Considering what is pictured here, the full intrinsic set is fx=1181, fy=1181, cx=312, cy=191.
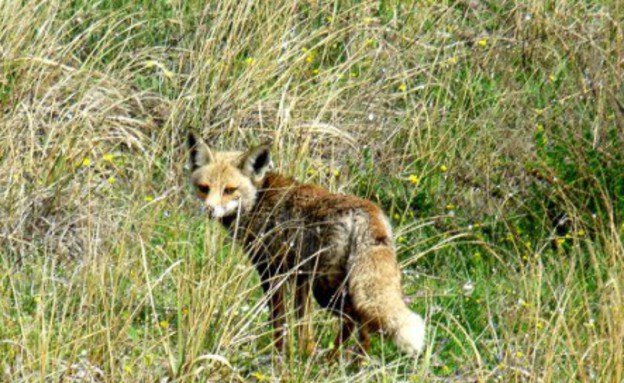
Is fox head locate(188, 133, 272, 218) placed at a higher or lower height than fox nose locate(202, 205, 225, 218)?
higher

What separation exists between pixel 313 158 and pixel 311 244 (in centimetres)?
190

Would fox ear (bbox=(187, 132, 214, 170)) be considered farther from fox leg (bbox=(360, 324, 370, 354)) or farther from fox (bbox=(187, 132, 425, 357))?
fox leg (bbox=(360, 324, 370, 354))

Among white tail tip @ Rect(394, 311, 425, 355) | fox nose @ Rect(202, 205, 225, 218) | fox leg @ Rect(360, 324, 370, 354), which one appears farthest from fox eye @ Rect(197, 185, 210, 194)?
white tail tip @ Rect(394, 311, 425, 355)

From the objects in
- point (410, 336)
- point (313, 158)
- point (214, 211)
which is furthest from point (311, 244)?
point (313, 158)

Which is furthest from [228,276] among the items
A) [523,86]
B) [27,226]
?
[523,86]

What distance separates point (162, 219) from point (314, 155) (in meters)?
1.32

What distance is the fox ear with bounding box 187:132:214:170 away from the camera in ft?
20.4

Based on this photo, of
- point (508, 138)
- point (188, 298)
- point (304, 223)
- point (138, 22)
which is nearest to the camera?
point (188, 298)

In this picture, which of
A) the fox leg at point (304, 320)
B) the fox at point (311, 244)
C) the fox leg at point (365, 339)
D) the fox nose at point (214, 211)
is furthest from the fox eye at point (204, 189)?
the fox leg at point (365, 339)

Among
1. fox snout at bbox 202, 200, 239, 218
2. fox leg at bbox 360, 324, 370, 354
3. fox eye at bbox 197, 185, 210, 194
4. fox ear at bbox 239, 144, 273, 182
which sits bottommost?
fox leg at bbox 360, 324, 370, 354

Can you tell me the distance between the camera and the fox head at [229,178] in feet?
20.1

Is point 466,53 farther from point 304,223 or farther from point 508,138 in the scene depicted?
point 304,223

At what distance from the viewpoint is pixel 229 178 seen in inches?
242

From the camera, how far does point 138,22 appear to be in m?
7.93
